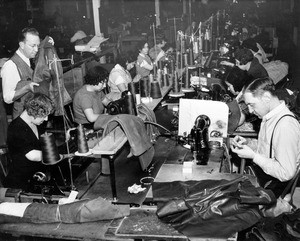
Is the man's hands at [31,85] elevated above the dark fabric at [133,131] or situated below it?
above

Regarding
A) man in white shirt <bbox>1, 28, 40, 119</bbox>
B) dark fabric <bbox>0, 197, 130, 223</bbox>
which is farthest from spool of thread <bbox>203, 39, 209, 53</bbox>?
dark fabric <bbox>0, 197, 130, 223</bbox>

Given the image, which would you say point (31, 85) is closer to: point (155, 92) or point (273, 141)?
point (155, 92)

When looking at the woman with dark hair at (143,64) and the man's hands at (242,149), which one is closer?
the man's hands at (242,149)

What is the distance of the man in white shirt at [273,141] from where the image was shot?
2984mm

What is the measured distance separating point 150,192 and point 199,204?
578 millimetres

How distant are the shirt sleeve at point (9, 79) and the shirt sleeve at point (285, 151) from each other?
314 centimetres

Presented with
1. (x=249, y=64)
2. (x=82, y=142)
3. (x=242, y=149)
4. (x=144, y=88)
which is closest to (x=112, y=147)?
(x=82, y=142)

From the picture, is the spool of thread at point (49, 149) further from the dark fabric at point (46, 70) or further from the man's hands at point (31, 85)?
the dark fabric at point (46, 70)

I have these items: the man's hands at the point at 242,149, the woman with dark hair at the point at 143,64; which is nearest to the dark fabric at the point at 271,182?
the man's hands at the point at 242,149

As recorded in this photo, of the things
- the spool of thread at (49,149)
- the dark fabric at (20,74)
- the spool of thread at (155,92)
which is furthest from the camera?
the spool of thread at (155,92)

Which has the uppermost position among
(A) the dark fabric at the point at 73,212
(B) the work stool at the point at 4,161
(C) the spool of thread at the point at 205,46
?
(C) the spool of thread at the point at 205,46

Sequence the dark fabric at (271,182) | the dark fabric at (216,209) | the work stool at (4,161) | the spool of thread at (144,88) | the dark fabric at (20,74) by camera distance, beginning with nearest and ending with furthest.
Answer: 1. the dark fabric at (216,209)
2. the dark fabric at (271,182)
3. the work stool at (4,161)
4. the dark fabric at (20,74)
5. the spool of thread at (144,88)

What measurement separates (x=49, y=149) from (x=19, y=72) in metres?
2.14

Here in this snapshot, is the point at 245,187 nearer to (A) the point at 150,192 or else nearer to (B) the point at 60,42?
(A) the point at 150,192
